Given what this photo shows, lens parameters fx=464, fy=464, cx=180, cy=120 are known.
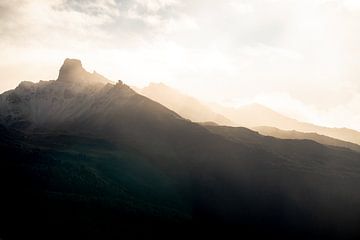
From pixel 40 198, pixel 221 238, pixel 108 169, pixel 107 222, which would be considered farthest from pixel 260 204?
pixel 40 198

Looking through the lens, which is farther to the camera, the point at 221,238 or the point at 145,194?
the point at 145,194

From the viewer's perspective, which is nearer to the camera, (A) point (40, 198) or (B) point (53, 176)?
(A) point (40, 198)

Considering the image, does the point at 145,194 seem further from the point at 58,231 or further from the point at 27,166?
the point at 58,231

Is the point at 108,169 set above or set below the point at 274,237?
above

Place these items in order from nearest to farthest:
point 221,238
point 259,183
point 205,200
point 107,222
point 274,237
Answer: point 107,222
point 221,238
point 274,237
point 205,200
point 259,183

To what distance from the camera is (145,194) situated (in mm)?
168250

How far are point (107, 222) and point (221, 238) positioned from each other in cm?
4200

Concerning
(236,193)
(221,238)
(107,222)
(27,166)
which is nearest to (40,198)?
(107,222)

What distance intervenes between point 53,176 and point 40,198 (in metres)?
24.1

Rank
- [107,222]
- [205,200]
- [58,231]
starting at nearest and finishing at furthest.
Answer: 1. [58,231]
2. [107,222]
3. [205,200]

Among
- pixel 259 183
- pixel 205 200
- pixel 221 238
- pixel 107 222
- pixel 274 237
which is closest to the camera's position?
pixel 107 222

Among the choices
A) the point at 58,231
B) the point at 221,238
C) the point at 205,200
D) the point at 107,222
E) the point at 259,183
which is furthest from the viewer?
the point at 259,183

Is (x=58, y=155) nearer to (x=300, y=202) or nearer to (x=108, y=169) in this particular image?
(x=108, y=169)

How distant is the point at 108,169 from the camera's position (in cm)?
18350
